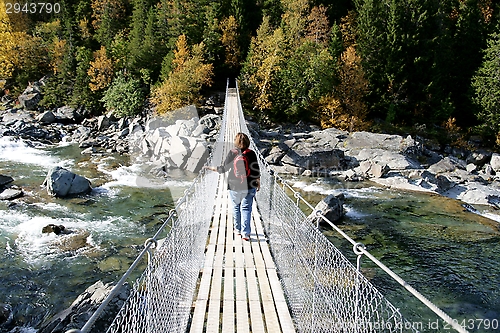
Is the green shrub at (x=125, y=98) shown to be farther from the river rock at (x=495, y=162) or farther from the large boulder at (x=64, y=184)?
the river rock at (x=495, y=162)

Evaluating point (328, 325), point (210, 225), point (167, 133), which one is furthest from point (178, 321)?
point (167, 133)

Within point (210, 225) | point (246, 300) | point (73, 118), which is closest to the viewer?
point (246, 300)

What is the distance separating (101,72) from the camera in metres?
22.7

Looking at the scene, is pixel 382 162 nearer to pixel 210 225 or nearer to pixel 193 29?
pixel 210 225

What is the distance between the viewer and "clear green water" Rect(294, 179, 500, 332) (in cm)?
547

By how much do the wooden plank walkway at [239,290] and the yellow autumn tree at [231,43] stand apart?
2032 cm

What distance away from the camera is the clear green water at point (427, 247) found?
17.9 feet

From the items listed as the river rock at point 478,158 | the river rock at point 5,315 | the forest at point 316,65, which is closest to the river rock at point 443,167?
the river rock at point 478,158

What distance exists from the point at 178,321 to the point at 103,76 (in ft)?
73.4

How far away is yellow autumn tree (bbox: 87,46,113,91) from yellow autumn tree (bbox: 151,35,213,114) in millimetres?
4334

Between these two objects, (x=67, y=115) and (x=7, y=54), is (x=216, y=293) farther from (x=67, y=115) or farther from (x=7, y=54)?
(x=7, y=54)

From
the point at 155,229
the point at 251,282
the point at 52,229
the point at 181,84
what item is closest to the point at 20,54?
the point at 181,84

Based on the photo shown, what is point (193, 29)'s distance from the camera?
22.8 meters

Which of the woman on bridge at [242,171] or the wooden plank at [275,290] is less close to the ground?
the woman on bridge at [242,171]
